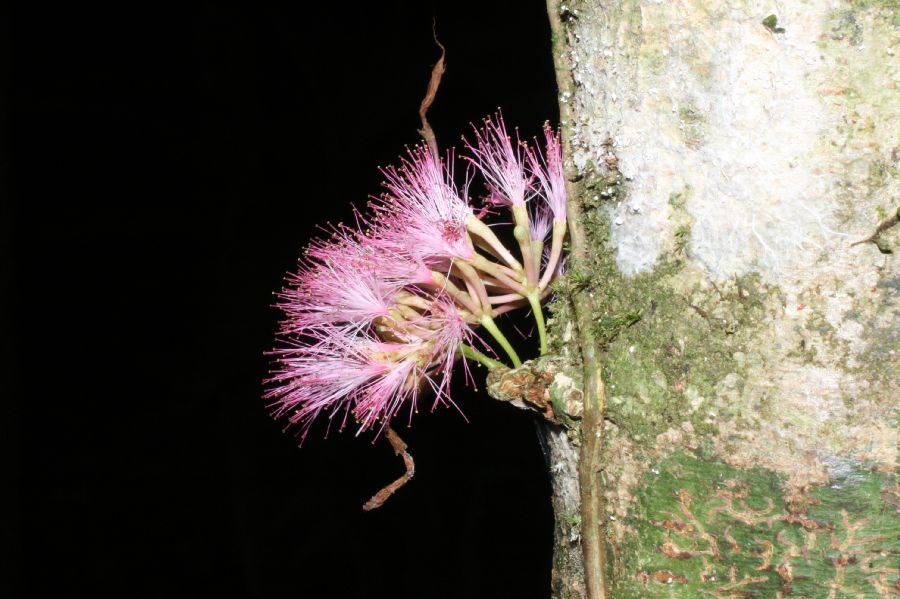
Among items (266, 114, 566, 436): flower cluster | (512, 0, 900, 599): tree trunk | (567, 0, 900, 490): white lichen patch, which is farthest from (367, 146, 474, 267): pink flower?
(567, 0, 900, 490): white lichen patch

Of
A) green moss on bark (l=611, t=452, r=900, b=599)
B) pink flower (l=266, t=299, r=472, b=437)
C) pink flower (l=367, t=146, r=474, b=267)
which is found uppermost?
pink flower (l=367, t=146, r=474, b=267)

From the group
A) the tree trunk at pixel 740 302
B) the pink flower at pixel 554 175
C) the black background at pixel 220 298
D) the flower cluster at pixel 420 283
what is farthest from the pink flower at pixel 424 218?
the black background at pixel 220 298

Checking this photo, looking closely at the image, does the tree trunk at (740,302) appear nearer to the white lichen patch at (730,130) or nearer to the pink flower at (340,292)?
the white lichen patch at (730,130)

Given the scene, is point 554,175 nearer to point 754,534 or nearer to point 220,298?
point 754,534

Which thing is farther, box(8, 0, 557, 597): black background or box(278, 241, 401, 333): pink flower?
box(8, 0, 557, 597): black background

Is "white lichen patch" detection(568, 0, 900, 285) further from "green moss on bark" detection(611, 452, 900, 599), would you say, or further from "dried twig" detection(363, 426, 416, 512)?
"dried twig" detection(363, 426, 416, 512)

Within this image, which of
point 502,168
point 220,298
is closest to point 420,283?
point 502,168
